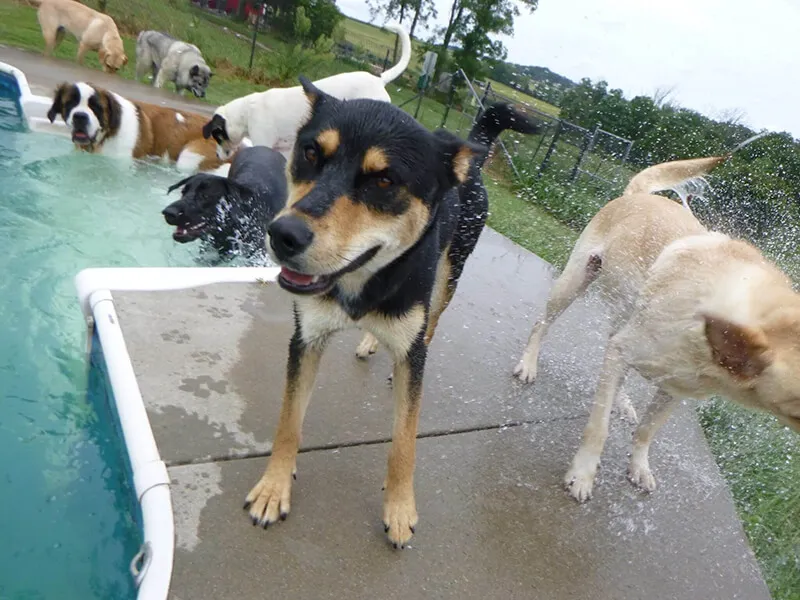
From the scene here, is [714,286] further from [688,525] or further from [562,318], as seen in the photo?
[562,318]

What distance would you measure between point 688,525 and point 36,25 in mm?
18115

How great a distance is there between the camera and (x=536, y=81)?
638 cm

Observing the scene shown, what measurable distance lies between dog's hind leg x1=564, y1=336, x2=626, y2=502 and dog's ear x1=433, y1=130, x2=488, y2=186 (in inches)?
56.5

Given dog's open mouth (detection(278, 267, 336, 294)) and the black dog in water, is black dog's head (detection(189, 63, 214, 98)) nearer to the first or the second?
the black dog in water

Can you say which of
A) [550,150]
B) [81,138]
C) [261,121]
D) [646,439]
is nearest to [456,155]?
[646,439]

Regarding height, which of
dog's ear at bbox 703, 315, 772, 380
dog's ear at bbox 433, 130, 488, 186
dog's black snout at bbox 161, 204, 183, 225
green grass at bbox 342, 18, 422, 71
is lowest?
dog's black snout at bbox 161, 204, 183, 225

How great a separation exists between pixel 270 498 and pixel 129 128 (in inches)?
256

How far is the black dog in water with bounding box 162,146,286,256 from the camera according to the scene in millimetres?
4988

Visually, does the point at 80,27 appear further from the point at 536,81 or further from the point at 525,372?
the point at 525,372

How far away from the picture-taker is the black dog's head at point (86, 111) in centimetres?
666

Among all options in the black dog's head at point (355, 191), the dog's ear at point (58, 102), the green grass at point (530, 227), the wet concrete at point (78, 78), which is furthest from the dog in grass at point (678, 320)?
the wet concrete at point (78, 78)

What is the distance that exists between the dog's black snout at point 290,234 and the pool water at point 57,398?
1.36 metres

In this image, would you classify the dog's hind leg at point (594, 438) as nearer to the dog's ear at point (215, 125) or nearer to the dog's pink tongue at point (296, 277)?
the dog's pink tongue at point (296, 277)

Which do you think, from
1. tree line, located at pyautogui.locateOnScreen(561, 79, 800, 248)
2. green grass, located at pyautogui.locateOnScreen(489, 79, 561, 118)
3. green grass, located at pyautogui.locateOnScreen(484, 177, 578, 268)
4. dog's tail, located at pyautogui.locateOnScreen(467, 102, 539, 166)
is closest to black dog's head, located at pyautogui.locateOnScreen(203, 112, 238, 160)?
green grass, located at pyautogui.locateOnScreen(484, 177, 578, 268)
